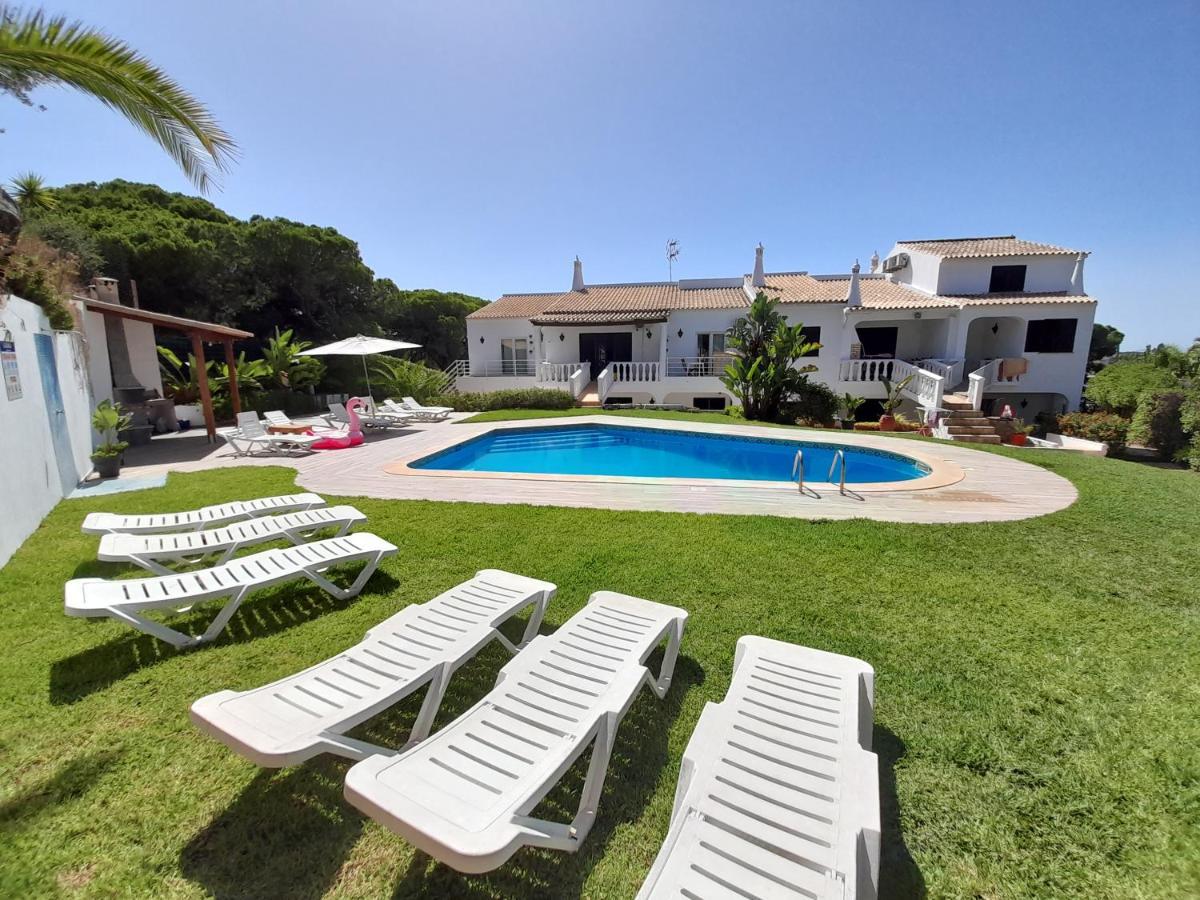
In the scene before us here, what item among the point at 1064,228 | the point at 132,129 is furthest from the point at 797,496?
the point at 1064,228

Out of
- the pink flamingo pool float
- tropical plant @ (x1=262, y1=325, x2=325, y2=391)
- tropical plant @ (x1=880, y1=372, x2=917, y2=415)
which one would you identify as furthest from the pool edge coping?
tropical plant @ (x1=262, y1=325, x2=325, y2=391)

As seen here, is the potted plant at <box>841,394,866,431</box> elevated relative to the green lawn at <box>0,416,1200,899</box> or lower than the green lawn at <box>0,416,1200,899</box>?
elevated

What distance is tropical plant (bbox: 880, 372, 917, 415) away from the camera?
16792 mm

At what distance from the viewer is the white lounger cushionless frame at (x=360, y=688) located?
2230 millimetres

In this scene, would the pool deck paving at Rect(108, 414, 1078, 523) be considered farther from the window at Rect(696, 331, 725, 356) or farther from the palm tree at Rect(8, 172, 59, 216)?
the palm tree at Rect(8, 172, 59, 216)

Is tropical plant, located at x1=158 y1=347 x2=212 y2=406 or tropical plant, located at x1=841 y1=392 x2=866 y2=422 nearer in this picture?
tropical plant, located at x1=158 y1=347 x2=212 y2=406

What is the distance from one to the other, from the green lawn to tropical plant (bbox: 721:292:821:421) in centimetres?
1093

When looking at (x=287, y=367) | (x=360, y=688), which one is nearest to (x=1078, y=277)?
(x=360, y=688)

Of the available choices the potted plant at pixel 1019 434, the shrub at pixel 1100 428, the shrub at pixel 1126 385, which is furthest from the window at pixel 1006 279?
the potted plant at pixel 1019 434

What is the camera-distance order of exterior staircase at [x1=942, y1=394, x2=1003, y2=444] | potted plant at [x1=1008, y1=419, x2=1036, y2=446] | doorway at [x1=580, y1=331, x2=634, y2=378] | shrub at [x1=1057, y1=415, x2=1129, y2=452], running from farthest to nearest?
doorway at [x1=580, y1=331, x2=634, y2=378] → shrub at [x1=1057, y1=415, x2=1129, y2=452] → potted plant at [x1=1008, y1=419, x2=1036, y2=446] → exterior staircase at [x1=942, y1=394, x2=1003, y2=444]

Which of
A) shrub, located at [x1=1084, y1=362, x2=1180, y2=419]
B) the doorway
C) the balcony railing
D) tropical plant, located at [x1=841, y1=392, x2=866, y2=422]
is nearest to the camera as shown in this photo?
shrub, located at [x1=1084, y1=362, x2=1180, y2=419]

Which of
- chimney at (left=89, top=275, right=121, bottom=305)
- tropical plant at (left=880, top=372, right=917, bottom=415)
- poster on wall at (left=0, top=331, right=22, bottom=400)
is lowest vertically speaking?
tropical plant at (left=880, top=372, right=917, bottom=415)

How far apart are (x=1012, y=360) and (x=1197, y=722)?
A: 2141 centimetres

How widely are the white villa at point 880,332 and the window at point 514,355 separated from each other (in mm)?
66
